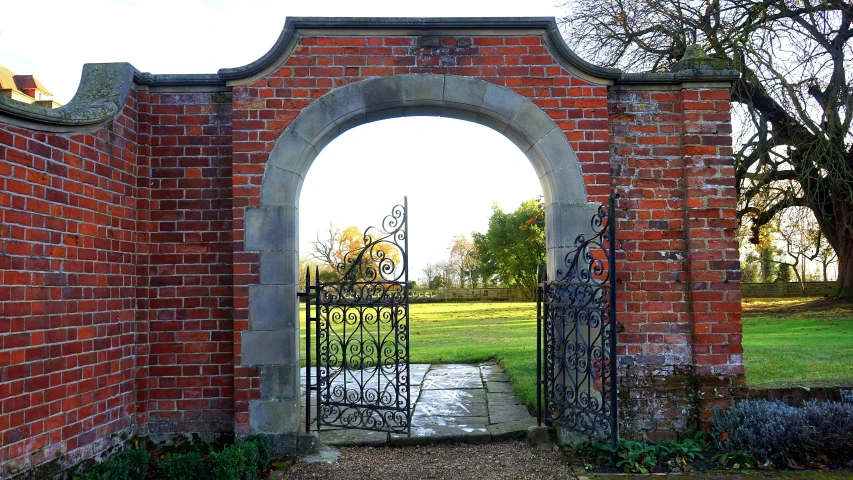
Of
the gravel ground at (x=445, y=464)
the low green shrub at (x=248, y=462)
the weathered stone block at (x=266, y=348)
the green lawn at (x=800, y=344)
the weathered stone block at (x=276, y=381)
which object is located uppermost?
the weathered stone block at (x=266, y=348)

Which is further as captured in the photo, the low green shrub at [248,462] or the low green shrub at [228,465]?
the low green shrub at [248,462]

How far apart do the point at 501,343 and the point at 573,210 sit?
7548mm

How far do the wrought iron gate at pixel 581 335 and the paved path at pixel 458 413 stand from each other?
2.31 feet

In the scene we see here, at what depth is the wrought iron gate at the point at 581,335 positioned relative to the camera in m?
4.70

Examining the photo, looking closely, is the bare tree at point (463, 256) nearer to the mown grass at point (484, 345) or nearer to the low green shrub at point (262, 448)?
the mown grass at point (484, 345)

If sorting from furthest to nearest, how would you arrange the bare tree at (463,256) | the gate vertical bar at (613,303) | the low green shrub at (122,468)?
the bare tree at (463,256), the gate vertical bar at (613,303), the low green shrub at (122,468)

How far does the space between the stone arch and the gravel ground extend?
513 mm

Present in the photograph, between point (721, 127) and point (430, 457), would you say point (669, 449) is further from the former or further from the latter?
point (721, 127)

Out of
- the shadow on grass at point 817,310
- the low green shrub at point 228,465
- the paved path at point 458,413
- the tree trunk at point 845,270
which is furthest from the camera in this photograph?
the tree trunk at point 845,270

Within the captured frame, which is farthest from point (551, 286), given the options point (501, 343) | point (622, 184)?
point (501, 343)

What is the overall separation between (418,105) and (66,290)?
302 cm

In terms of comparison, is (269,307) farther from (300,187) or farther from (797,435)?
(797,435)

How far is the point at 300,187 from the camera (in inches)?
203

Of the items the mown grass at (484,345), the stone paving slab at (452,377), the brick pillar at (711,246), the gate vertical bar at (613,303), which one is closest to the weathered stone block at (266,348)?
the gate vertical bar at (613,303)
